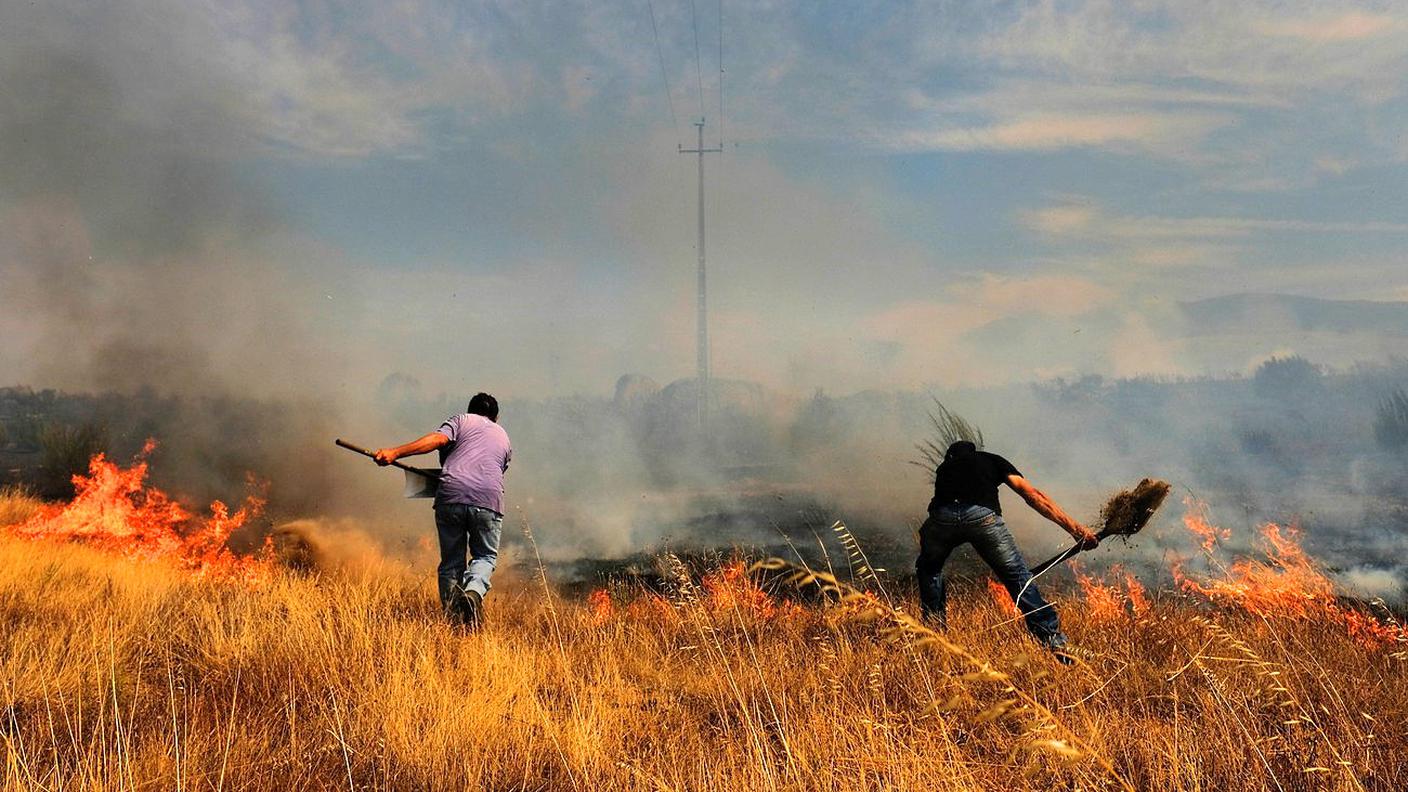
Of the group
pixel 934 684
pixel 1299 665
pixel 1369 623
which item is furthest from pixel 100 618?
pixel 1369 623

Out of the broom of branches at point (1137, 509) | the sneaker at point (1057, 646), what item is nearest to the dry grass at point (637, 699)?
the sneaker at point (1057, 646)

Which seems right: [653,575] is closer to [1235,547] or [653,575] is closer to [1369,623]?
[1369,623]

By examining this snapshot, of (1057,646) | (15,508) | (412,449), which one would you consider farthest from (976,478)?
(15,508)

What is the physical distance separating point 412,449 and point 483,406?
2.61 feet

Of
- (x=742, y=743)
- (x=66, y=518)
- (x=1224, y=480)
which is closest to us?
(x=742, y=743)

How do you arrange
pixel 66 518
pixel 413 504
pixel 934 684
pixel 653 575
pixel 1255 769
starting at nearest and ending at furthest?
pixel 1255 769 < pixel 934 684 < pixel 66 518 < pixel 653 575 < pixel 413 504

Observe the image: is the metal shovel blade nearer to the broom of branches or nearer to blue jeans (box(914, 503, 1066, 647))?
blue jeans (box(914, 503, 1066, 647))

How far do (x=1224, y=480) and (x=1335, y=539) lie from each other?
7005 millimetres

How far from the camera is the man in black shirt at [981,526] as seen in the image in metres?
5.39

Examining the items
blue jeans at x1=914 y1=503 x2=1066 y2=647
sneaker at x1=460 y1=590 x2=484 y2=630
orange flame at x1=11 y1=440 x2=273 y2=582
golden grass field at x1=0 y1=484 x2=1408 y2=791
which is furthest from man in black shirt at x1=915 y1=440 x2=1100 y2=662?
orange flame at x1=11 y1=440 x2=273 y2=582

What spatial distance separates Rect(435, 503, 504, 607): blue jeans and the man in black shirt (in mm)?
3333

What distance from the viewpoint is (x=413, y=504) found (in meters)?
19.3

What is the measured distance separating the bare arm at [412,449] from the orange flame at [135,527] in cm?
357

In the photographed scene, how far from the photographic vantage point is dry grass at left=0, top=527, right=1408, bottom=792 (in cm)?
306
